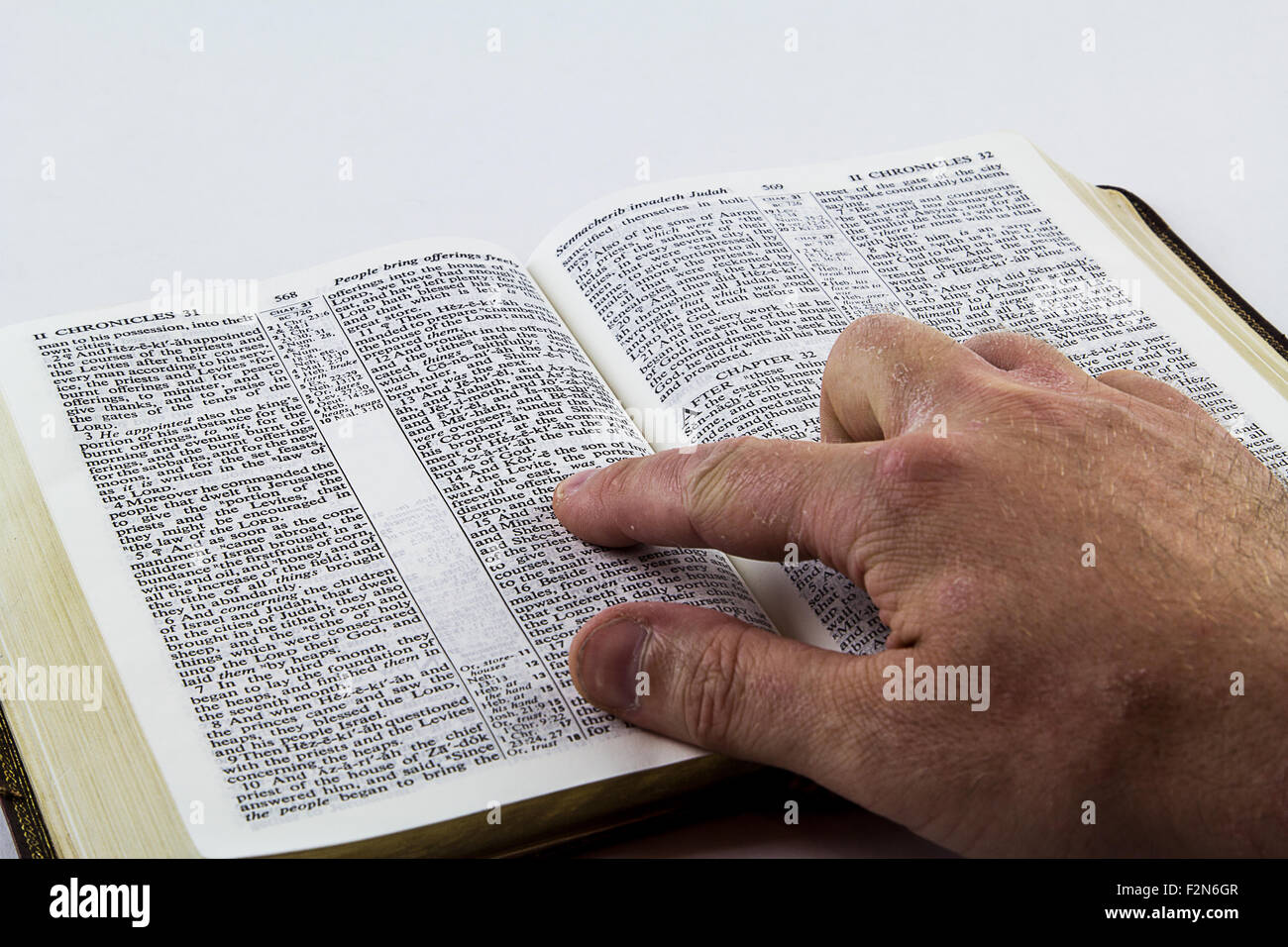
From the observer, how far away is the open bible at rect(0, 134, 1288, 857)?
2.62ft

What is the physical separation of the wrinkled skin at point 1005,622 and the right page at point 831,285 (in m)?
0.14

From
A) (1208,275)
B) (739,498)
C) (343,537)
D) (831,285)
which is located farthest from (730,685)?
(1208,275)

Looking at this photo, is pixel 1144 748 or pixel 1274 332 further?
pixel 1274 332

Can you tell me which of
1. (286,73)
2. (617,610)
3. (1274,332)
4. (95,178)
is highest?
(286,73)

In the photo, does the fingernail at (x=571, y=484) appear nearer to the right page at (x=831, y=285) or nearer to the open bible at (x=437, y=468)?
the open bible at (x=437, y=468)

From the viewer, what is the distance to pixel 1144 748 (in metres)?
Answer: 0.75

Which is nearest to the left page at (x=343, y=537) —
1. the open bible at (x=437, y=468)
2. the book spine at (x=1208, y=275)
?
the open bible at (x=437, y=468)

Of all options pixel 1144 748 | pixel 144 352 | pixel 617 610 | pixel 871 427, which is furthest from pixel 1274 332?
pixel 144 352

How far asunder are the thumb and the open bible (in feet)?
0.09

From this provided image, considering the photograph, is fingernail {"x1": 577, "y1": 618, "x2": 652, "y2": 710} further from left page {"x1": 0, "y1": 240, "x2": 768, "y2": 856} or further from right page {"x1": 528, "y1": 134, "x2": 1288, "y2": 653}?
right page {"x1": 528, "y1": 134, "x2": 1288, "y2": 653}

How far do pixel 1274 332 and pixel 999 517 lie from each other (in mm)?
624

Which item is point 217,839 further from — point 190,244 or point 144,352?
point 190,244

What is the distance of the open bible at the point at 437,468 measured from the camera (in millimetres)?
797

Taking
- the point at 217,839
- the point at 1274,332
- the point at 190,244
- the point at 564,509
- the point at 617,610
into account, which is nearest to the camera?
the point at 217,839
